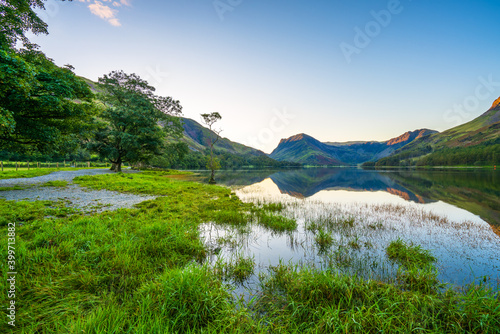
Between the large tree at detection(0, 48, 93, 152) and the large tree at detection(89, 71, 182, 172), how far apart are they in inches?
666

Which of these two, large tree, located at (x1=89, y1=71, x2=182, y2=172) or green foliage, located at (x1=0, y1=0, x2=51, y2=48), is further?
large tree, located at (x1=89, y1=71, x2=182, y2=172)

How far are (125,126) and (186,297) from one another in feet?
140

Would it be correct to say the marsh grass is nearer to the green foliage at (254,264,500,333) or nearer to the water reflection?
the green foliage at (254,264,500,333)

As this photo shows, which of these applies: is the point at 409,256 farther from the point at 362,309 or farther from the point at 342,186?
the point at 342,186

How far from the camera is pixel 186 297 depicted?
12.2ft

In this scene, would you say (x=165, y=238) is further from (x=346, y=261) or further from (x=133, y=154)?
(x=133, y=154)

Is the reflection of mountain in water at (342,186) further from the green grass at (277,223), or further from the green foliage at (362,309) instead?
the green foliage at (362,309)

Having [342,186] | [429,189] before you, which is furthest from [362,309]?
[342,186]

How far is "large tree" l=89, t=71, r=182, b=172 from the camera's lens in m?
34.8

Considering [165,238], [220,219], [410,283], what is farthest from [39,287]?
[410,283]

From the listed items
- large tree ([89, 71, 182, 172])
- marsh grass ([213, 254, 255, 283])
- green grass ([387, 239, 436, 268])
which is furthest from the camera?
large tree ([89, 71, 182, 172])

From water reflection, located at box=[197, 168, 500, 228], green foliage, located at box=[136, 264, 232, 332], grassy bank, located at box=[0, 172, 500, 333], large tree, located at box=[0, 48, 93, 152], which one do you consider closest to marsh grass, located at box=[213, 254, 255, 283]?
grassy bank, located at box=[0, 172, 500, 333]

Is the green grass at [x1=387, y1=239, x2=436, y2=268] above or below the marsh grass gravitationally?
below

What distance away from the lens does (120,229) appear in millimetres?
7238
